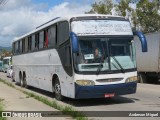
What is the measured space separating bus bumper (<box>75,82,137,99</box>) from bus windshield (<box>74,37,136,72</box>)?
0.56 m

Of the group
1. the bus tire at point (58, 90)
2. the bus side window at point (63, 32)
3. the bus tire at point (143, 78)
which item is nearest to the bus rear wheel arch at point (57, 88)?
the bus tire at point (58, 90)

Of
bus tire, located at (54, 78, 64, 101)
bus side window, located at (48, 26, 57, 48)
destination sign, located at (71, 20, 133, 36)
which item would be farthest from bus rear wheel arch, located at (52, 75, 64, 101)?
destination sign, located at (71, 20, 133, 36)

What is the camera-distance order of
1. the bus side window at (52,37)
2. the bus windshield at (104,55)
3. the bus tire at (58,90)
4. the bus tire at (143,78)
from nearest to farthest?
1. the bus windshield at (104,55)
2. the bus tire at (58,90)
3. the bus side window at (52,37)
4. the bus tire at (143,78)

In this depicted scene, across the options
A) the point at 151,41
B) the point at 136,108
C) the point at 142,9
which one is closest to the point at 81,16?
the point at 136,108

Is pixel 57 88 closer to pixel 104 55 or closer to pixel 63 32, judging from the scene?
pixel 63 32

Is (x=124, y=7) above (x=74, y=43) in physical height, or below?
above

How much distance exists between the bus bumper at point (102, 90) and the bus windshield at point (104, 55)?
1.85 feet

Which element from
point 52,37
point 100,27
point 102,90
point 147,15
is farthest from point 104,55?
point 147,15

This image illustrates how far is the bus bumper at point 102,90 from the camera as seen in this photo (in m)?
13.4

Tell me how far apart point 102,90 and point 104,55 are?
1165 millimetres

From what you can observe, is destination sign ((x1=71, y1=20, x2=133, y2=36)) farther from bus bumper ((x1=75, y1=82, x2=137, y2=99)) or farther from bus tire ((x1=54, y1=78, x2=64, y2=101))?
bus tire ((x1=54, y1=78, x2=64, y2=101))

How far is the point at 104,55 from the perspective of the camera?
1372cm

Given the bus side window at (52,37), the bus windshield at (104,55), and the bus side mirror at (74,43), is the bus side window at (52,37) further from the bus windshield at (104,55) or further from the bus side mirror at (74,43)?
the bus side mirror at (74,43)

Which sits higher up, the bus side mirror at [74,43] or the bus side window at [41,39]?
the bus side window at [41,39]
